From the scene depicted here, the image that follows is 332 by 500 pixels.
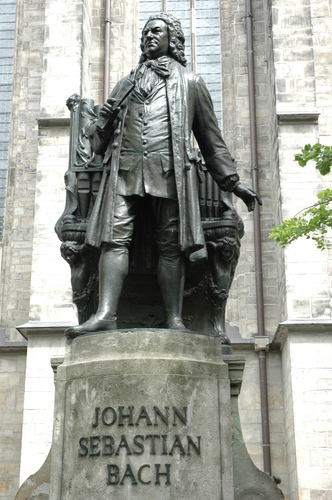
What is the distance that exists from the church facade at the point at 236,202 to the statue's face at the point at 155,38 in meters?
7.83

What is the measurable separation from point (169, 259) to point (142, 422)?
3.40 feet

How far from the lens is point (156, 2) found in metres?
16.7

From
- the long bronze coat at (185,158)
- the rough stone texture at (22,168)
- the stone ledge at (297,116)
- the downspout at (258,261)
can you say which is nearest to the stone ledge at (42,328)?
the rough stone texture at (22,168)

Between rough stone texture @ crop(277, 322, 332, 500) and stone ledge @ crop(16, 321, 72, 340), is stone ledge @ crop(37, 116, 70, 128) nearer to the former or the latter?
stone ledge @ crop(16, 321, 72, 340)

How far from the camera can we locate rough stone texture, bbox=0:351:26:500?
1329 cm

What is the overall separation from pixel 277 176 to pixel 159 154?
29.4ft

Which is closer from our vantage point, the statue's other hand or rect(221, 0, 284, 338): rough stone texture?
the statue's other hand

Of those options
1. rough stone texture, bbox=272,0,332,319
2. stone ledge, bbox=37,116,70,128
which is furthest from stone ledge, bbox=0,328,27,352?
rough stone texture, bbox=272,0,332,319

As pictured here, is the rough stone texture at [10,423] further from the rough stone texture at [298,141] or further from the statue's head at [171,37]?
the statue's head at [171,37]


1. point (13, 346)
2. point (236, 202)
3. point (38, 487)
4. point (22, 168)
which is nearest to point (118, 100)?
point (38, 487)

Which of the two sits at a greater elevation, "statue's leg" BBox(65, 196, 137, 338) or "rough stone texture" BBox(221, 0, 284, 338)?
"rough stone texture" BBox(221, 0, 284, 338)

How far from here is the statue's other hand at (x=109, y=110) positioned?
442cm

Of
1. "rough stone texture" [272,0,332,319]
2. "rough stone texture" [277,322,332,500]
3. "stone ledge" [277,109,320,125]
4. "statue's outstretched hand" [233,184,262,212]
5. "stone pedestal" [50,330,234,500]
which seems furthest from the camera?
"stone ledge" [277,109,320,125]

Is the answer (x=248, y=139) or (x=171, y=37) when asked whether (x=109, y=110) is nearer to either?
(x=171, y=37)
